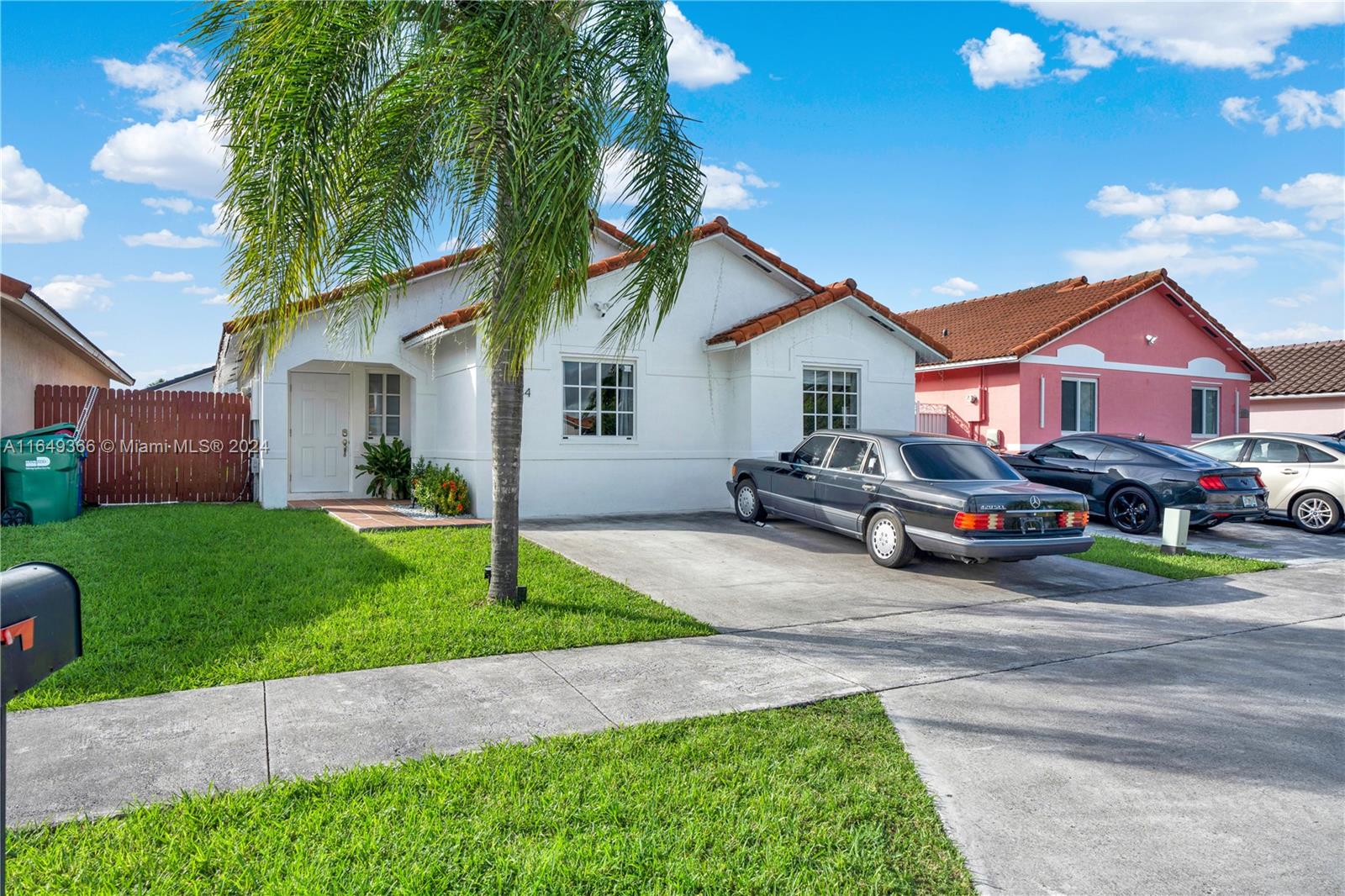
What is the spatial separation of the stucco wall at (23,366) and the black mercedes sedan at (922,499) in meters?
11.0

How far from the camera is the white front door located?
15516 mm

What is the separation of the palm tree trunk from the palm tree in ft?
0.06

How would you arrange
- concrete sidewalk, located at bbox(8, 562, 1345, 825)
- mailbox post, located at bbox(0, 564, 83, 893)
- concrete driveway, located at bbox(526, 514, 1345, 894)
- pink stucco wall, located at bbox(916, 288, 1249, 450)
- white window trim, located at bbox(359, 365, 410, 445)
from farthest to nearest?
pink stucco wall, located at bbox(916, 288, 1249, 450) → white window trim, located at bbox(359, 365, 410, 445) → concrete sidewalk, located at bbox(8, 562, 1345, 825) → concrete driveway, located at bbox(526, 514, 1345, 894) → mailbox post, located at bbox(0, 564, 83, 893)

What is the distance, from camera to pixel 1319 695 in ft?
18.1

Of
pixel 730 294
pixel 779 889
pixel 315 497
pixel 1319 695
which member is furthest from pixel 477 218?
pixel 315 497

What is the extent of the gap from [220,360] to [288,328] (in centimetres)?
1322

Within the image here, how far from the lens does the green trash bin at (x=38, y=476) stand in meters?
11.8

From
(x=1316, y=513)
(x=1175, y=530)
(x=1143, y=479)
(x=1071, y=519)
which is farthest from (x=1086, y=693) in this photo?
(x=1316, y=513)

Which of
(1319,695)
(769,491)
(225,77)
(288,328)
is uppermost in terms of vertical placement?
(225,77)

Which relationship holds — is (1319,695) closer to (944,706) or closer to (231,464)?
(944,706)

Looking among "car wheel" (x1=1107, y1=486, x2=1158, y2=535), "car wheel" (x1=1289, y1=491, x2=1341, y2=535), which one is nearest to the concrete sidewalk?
"car wheel" (x1=1107, y1=486, x2=1158, y2=535)

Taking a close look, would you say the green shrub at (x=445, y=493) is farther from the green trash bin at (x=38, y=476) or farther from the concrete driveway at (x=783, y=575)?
the green trash bin at (x=38, y=476)

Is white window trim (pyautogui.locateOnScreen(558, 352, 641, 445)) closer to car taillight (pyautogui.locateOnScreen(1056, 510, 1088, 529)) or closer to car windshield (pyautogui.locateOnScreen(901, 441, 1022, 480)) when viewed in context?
car windshield (pyautogui.locateOnScreen(901, 441, 1022, 480))

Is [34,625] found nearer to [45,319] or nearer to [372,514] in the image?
[372,514]
